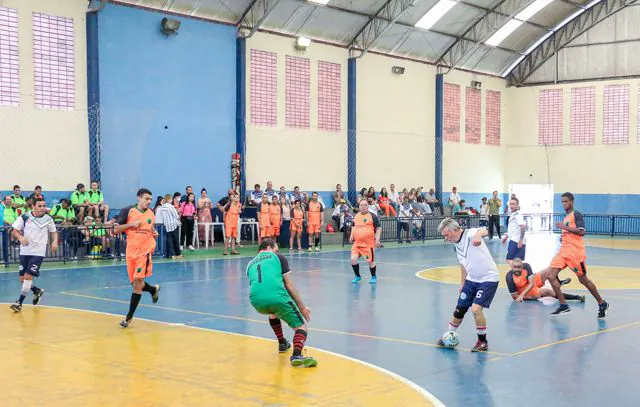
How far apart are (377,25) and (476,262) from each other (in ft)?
87.0

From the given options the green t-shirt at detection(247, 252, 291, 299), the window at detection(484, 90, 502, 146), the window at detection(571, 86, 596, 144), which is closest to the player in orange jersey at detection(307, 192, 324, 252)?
the green t-shirt at detection(247, 252, 291, 299)

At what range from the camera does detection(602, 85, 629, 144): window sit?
40781 mm

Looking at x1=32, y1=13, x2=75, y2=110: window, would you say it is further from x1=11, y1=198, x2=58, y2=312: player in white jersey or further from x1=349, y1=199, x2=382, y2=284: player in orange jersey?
x1=349, y1=199, x2=382, y2=284: player in orange jersey

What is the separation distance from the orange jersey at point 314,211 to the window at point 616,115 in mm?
21210

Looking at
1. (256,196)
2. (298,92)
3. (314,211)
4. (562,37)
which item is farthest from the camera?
(562,37)

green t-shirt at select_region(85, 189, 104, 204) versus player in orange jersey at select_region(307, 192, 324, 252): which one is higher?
green t-shirt at select_region(85, 189, 104, 204)

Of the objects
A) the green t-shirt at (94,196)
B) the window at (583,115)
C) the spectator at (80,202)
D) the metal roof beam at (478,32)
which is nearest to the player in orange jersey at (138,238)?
the spectator at (80,202)

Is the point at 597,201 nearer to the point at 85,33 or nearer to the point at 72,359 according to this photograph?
the point at 85,33

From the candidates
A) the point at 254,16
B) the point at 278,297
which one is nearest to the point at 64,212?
the point at 254,16

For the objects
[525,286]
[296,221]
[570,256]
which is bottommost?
[525,286]

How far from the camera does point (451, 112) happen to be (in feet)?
136

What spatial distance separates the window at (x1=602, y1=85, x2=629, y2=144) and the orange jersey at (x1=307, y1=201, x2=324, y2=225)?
21210 mm

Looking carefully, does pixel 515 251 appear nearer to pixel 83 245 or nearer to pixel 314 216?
pixel 314 216

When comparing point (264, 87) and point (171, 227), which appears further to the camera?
point (264, 87)
